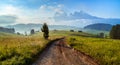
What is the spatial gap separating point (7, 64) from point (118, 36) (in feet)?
346

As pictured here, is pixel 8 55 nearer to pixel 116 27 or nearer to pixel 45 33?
pixel 45 33

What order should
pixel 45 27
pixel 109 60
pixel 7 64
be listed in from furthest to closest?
pixel 45 27
pixel 109 60
pixel 7 64

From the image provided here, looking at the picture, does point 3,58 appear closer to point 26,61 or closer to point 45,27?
point 26,61

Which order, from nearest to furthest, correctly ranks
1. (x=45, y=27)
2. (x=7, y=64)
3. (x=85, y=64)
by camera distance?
(x=7, y=64), (x=85, y=64), (x=45, y=27)

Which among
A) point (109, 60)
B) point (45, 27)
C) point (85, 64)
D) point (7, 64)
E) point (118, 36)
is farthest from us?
point (118, 36)

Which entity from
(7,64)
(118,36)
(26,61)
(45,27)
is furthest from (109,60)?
(118,36)

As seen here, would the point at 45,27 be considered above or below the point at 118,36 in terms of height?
above

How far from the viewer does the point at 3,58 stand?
22.9 meters

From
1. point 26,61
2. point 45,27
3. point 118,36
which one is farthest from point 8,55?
point 118,36

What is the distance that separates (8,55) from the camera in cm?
2391

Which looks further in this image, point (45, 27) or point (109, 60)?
point (45, 27)

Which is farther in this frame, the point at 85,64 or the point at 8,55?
the point at 8,55

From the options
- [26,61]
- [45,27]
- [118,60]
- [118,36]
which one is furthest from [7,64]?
[118,36]

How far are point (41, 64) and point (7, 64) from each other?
3.66m
